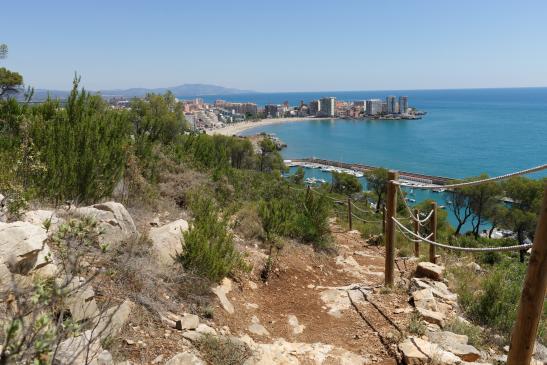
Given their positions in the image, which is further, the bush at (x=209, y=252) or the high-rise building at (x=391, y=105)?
the high-rise building at (x=391, y=105)

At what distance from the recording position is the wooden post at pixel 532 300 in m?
2.35

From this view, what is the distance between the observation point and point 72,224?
223 cm

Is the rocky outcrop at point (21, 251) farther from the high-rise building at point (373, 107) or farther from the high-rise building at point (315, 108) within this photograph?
the high-rise building at point (315, 108)

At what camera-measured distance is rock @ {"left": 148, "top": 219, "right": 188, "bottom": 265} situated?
4566mm

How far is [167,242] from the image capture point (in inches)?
187

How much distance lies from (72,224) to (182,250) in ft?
8.41

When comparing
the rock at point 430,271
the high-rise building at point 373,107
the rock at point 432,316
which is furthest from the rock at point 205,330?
the high-rise building at point 373,107

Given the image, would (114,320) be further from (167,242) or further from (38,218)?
(167,242)

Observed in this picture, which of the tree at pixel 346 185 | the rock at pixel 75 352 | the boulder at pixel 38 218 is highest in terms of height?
the boulder at pixel 38 218

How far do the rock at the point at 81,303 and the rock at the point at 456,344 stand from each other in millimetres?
3042

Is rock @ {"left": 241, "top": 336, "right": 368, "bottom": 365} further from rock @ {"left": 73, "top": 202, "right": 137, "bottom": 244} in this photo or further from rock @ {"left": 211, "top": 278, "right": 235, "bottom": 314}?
rock @ {"left": 73, "top": 202, "right": 137, "bottom": 244}

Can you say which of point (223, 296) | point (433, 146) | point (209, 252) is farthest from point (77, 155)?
point (433, 146)

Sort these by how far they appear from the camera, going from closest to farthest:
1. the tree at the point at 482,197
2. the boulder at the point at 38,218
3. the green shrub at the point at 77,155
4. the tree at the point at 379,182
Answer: the boulder at the point at 38,218 < the green shrub at the point at 77,155 < the tree at the point at 482,197 < the tree at the point at 379,182

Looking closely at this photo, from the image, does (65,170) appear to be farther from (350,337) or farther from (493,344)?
(493,344)
